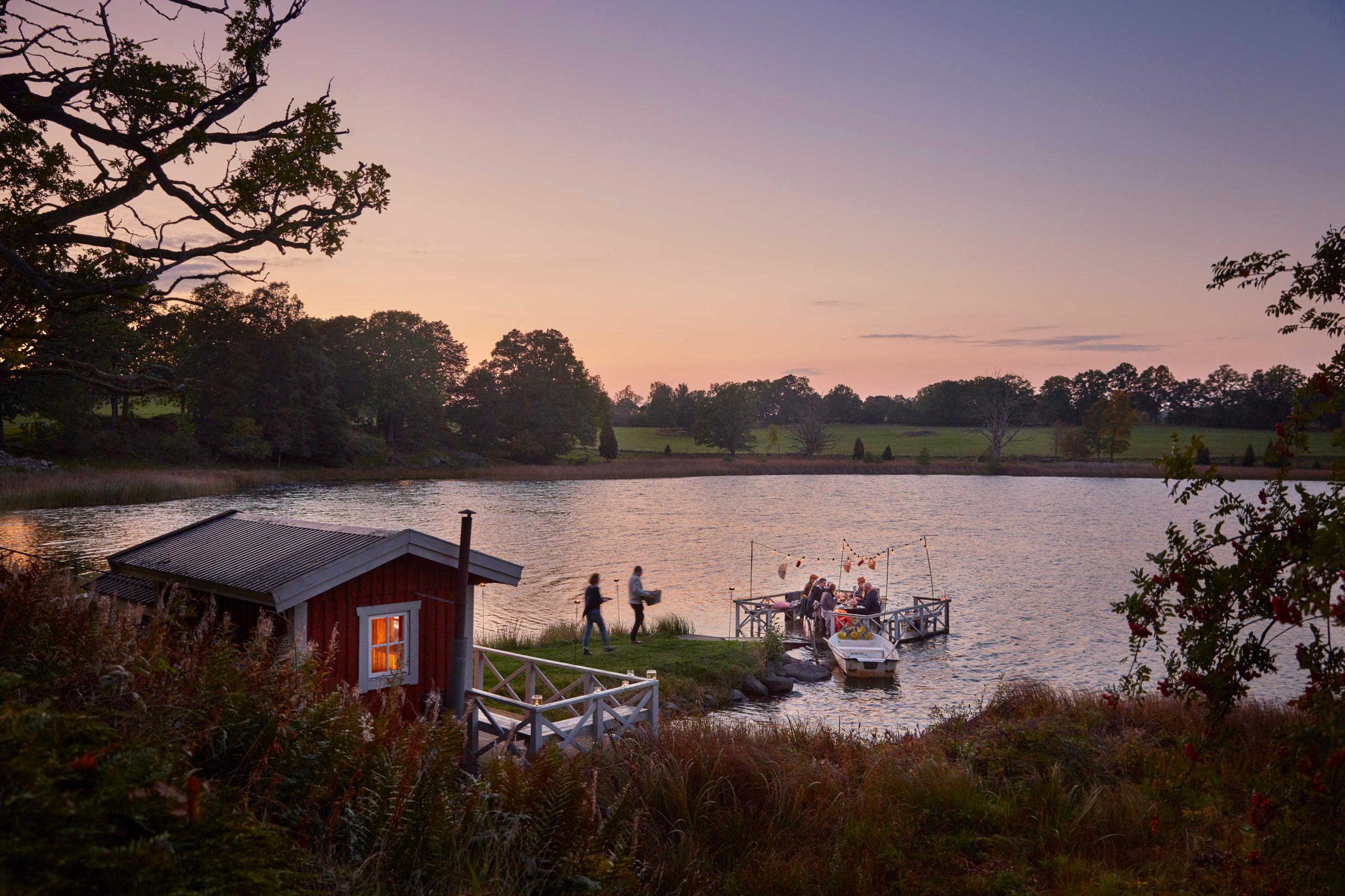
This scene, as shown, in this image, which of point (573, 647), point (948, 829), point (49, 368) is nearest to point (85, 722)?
point (948, 829)

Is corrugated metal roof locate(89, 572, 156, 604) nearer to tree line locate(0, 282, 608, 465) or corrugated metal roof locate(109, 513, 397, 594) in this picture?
corrugated metal roof locate(109, 513, 397, 594)

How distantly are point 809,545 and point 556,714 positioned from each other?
3129 centimetres

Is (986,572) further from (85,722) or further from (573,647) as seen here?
(85,722)

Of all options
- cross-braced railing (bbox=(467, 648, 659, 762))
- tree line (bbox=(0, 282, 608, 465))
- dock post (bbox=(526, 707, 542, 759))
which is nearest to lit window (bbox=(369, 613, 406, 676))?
cross-braced railing (bbox=(467, 648, 659, 762))

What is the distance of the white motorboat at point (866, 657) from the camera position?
21312 mm

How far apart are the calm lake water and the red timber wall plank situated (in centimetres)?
701

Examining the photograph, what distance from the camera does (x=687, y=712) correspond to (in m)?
15.9

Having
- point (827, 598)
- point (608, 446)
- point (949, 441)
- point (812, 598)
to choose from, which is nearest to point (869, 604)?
point (827, 598)

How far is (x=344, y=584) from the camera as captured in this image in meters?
11.0

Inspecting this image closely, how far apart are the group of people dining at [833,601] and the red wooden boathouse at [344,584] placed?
15840 millimetres

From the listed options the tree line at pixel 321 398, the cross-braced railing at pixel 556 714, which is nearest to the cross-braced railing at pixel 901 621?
the cross-braced railing at pixel 556 714

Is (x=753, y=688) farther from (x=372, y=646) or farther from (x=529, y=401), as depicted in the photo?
(x=529, y=401)

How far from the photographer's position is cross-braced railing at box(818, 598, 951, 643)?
2480cm

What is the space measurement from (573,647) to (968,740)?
1063 centimetres
